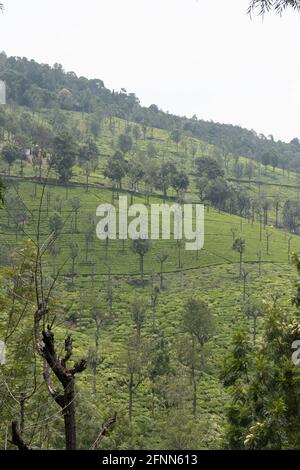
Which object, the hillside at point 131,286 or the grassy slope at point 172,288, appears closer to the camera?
the hillside at point 131,286

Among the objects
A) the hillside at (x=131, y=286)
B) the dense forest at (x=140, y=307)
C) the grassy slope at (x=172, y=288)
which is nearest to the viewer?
the dense forest at (x=140, y=307)

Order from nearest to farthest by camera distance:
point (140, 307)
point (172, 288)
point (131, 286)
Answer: point (140, 307)
point (172, 288)
point (131, 286)

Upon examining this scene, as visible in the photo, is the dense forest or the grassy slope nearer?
the dense forest

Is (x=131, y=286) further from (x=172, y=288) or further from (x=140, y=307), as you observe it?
(x=140, y=307)

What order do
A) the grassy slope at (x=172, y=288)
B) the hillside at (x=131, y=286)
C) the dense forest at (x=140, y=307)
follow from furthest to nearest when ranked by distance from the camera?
1. the grassy slope at (x=172, y=288)
2. the hillside at (x=131, y=286)
3. the dense forest at (x=140, y=307)

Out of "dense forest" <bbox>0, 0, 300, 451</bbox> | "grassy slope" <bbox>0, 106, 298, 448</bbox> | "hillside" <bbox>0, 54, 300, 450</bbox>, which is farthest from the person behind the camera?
"grassy slope" <bbox>0, 106, 298, 448</bbox>

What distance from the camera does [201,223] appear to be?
10831 centimetres

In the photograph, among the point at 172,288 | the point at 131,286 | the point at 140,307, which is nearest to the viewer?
the point at 140,307

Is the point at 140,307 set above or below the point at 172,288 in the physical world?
above

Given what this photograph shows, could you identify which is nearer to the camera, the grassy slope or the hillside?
the hillside

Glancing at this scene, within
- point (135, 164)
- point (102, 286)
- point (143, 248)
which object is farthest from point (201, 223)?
point (102, 286)

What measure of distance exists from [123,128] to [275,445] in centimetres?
17926

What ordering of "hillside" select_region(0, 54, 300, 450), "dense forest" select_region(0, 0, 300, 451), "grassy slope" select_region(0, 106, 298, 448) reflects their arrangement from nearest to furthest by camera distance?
"dense forest" select_region(0, 0, 300, 451) → "hillside" select_region(0, 54, 300, 450) → "grassy slope" select_region(0, 106, 298, 448)

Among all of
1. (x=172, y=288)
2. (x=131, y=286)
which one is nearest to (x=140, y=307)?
(x=172, y=288)
